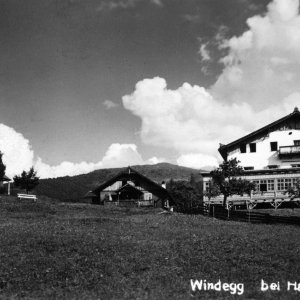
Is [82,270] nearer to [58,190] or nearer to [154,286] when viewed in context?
[154,286]

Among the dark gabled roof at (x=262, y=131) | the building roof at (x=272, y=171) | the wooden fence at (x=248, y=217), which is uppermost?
the dark gabled roof at (x=262, y=131)

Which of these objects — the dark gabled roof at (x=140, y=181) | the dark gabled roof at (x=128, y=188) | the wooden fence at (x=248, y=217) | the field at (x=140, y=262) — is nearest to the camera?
the field at (x=140, y=262)

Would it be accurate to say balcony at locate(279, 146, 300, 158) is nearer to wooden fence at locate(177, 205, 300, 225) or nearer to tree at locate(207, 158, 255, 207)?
tree at locate(207, 158, 255, 207)

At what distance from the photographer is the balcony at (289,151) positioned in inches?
2019

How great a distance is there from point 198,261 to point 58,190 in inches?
3841

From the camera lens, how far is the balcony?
168 feet

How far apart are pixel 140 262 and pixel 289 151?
40.5 meters

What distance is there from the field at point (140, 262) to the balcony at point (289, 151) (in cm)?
2906

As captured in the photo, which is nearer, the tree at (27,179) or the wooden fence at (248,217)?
the wooden fence at (248,217)

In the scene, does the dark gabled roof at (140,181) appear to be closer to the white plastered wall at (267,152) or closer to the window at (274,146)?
the white plastered wall at (267,152)

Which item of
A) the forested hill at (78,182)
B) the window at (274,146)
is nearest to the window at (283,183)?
the window at (274,146)

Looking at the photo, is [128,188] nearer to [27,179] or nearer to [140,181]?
[140,181]

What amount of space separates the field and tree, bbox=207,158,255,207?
576 inches

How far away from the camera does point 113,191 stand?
6462cm
